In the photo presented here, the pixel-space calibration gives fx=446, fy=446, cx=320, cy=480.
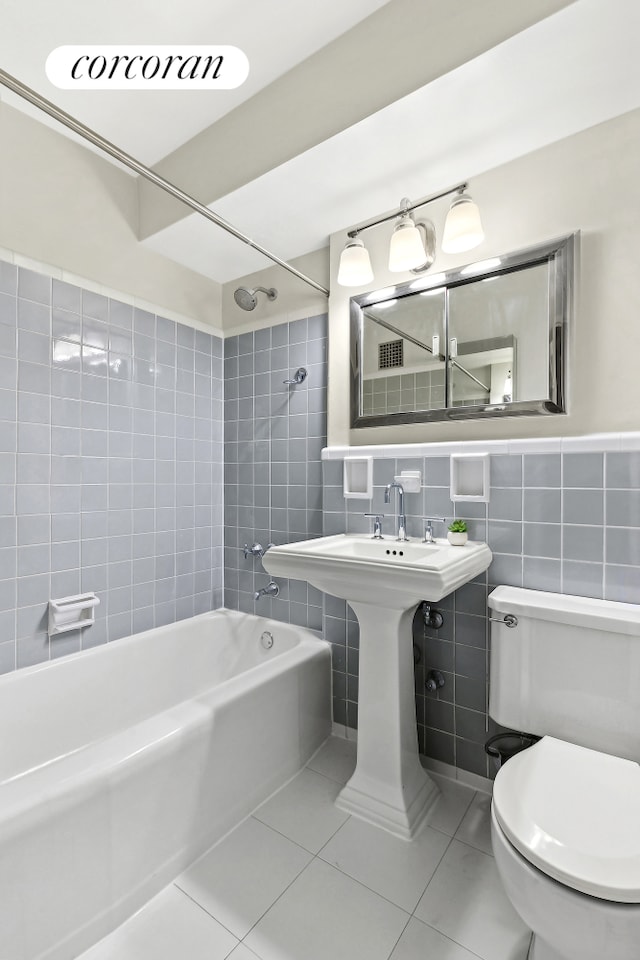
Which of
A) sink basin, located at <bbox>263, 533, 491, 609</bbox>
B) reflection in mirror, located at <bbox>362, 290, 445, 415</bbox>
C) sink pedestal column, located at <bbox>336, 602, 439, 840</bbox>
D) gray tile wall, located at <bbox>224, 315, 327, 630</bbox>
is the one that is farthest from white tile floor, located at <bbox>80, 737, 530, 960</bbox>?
reflection in mirror, located at <bbox>362, 290, 445, 415</bbox>

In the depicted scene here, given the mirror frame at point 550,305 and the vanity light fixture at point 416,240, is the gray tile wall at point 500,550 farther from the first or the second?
the vanity light fixture at point 416,240

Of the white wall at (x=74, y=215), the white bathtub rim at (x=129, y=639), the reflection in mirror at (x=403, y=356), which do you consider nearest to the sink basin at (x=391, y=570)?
the reflection in mirror at (x=403, y=356)

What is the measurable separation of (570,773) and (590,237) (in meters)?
1.55

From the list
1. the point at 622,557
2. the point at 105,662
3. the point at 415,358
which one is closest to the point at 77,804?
the point at 105,662

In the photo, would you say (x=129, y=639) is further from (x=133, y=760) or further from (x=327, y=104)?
(x=327, y=104)

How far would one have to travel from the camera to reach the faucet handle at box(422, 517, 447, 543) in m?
1.69

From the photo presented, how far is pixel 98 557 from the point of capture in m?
1.97

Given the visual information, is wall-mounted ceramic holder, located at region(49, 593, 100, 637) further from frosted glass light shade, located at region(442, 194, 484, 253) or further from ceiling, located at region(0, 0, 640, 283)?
frosted glass light shade, located at region(442, 194, 484, 253)

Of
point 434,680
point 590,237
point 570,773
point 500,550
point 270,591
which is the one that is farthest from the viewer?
point 270,591

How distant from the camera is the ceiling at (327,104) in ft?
4.01

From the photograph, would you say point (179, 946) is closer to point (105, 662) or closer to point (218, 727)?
point (218, 727)

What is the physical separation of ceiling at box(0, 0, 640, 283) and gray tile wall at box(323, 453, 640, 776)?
1055mm

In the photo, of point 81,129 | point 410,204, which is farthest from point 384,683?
point 81,129

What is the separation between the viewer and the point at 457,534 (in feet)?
5.25
